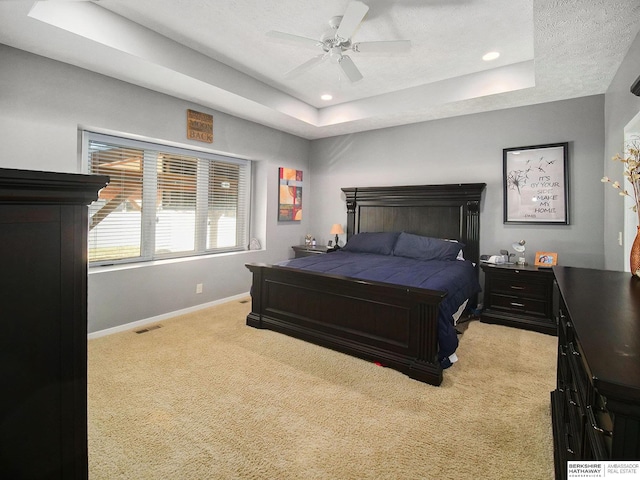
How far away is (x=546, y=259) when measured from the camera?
363cm

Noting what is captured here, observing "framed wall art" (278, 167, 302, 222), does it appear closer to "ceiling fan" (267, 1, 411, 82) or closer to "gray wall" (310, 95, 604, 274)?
"gray wall" (310, 95, 604, 274)

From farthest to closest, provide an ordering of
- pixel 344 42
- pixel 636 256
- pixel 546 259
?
Answer: pixel 546 259, pixel 344 42, pixel 636 256

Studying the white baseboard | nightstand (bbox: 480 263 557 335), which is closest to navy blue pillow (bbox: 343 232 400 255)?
nightstand (bbox: 480 263 557 335)

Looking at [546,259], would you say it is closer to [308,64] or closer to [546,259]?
[546,259]

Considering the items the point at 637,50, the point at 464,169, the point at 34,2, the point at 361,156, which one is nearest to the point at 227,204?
the point at 361,156

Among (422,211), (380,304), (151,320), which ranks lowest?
(151,320)

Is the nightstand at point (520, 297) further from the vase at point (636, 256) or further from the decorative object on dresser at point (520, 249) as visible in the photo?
the vase at point (636, 256)

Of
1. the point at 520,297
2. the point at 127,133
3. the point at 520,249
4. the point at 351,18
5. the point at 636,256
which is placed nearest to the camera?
the point at 636,256

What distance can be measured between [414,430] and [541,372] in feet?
4.46

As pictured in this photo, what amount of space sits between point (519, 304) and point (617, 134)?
1.80 meters

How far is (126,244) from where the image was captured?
3578mm

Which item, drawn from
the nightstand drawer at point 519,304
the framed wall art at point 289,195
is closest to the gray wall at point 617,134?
the nightstand drawer at point 519,304

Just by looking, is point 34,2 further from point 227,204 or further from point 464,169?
point 464,169

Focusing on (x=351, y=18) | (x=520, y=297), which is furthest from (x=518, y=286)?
(x=351, y=18)
